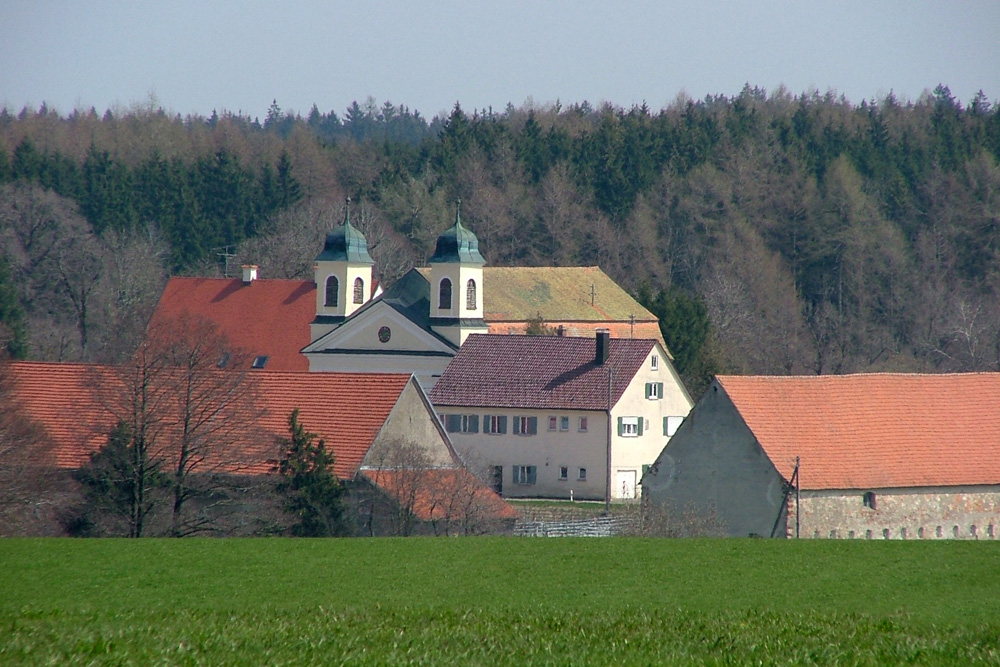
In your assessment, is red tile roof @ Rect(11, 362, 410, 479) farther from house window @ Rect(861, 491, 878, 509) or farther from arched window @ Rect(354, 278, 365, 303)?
arched window @ Rect(354, 278, 365, 303)

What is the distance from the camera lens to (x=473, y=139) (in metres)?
106

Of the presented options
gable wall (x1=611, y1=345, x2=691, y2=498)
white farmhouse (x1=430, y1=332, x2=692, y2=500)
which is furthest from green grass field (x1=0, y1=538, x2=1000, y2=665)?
gable wall (x1=611, y1=345, x2=691, y2=498)

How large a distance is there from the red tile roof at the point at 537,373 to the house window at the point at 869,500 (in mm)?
13632

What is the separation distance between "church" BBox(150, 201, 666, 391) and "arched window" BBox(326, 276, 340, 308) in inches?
1.5

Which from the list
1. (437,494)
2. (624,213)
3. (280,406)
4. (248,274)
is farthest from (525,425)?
(624,213)

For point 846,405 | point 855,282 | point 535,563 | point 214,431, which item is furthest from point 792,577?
point 855,282

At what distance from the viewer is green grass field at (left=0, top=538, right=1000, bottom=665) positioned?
13656 millimetres

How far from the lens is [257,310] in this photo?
66062mm

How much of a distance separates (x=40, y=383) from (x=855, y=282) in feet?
226

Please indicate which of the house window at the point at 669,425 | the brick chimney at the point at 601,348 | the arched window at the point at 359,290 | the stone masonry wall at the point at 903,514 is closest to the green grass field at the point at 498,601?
the stone masonry wall at the point at 903,514

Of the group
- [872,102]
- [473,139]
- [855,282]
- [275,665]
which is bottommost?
[275,665]

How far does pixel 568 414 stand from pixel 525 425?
1.43 meters

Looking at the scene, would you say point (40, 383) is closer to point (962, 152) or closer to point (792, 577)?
point (792, 577)

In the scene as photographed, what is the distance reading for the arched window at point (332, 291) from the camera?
60.6m
